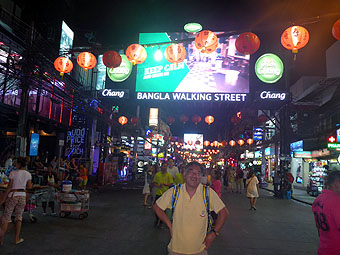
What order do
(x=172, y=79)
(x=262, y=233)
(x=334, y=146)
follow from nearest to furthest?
(x=262, y=233), (x=334, y=146), (x=172, y=79)

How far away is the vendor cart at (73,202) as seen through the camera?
9258mm

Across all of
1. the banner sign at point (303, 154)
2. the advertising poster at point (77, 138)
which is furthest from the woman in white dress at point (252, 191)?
the advertising poster at point (77, 138)

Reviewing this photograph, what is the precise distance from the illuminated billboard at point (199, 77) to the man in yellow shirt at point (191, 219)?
44.0ft

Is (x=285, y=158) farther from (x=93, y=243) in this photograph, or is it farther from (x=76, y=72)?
(x=76, y=72)

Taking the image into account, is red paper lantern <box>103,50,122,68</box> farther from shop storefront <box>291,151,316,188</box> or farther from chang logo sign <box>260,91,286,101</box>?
shop storefront <box>291,151,316,188</box>

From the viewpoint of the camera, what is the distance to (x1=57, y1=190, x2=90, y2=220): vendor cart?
926cm

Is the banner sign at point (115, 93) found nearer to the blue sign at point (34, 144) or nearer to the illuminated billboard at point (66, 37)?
the blue sign at point (34, 144)

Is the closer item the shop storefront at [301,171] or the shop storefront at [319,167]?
the shop storefront at [319,167]

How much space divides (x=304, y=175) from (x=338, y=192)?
27.4m

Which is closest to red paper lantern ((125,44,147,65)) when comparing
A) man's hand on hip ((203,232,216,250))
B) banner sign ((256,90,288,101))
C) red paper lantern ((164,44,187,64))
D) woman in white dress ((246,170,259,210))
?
red paper lantern ((164,44,187,64))

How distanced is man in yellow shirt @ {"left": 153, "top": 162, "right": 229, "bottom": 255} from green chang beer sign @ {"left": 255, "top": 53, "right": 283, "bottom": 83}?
47.9 ft

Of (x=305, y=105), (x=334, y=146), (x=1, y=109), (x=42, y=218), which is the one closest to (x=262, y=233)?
(x=42, y=218)

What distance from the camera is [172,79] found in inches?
680

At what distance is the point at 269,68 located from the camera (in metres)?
16.7
